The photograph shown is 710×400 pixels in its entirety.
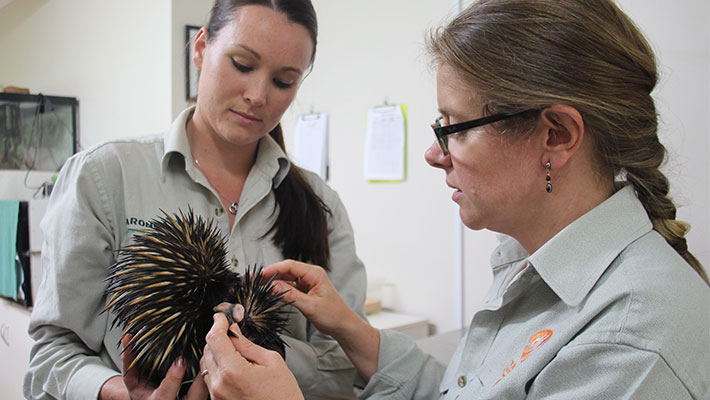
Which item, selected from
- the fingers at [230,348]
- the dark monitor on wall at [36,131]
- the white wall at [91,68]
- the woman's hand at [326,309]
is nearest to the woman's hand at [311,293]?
the woman's hand at [326,309]

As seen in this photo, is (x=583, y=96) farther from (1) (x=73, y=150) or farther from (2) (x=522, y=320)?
(1) (x=73, y=150)

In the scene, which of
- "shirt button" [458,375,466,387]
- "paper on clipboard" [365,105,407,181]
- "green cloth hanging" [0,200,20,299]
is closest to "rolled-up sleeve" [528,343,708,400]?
"shirt button" [458,375,466,387]

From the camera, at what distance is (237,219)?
4.06ft

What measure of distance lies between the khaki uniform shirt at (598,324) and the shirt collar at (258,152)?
590 mm

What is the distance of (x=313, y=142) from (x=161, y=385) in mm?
2247

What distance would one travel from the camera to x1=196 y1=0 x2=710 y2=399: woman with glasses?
0.78 m

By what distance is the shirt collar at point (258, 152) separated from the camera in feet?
3.94

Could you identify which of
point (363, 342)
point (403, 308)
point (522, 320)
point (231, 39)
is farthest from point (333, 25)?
point (522, 320)

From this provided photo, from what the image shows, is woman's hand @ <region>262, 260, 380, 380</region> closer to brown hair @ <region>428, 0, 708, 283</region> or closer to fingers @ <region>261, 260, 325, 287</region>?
fingers @ <region>261, 260, 325, 287</region>

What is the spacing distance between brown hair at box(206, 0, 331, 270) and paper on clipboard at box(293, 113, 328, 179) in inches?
65.1

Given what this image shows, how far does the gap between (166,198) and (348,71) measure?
1.82m

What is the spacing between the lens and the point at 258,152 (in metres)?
1.37

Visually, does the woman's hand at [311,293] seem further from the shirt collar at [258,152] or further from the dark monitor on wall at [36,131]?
the dark monitor on wall at [36,131]

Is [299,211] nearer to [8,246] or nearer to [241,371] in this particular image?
[241,371]
